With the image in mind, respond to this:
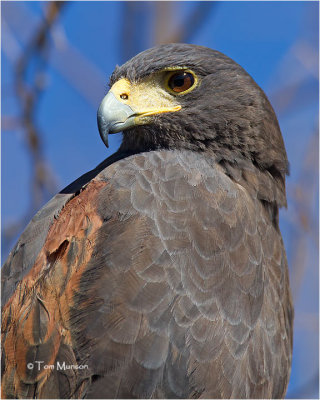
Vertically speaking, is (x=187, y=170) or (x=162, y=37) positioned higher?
(x=162, y=37)

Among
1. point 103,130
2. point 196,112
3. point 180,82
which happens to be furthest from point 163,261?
point 180,82

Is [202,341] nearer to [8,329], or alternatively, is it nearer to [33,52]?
[8,329]

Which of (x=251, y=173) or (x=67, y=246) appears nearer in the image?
(x=67, y=246)

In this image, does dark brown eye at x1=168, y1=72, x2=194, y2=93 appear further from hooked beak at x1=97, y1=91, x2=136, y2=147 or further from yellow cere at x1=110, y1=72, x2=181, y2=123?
hooked beak at x1=97, y1=91, x2=136, y2=147

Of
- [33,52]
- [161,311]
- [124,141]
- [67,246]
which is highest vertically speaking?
[33,52]

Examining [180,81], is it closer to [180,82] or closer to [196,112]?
[180,82]

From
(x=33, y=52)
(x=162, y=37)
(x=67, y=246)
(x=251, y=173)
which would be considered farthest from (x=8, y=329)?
(x=162, y=37)

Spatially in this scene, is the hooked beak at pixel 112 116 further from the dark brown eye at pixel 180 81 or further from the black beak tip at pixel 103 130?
the dark brown eye at pixel 180 81

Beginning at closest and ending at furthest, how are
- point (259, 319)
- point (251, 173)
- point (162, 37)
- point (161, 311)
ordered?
point (161, 311) → point (259, 319) → point (251, 173) → point (162, 37)


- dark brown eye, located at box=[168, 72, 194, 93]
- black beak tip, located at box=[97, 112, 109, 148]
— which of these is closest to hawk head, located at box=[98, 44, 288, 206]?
dark brown eye, located at box=[168, 72, 194, 93]
